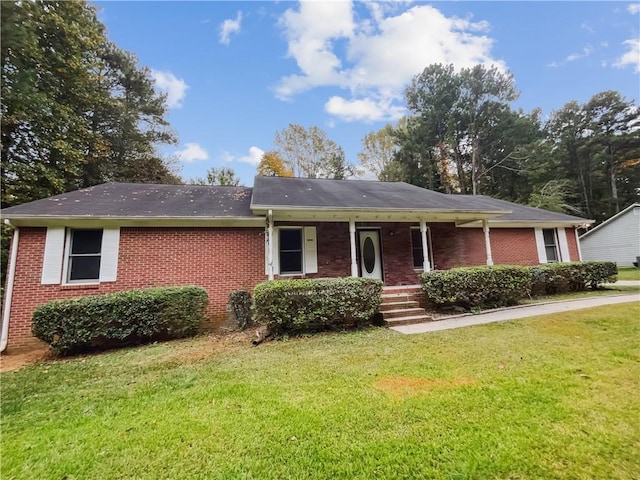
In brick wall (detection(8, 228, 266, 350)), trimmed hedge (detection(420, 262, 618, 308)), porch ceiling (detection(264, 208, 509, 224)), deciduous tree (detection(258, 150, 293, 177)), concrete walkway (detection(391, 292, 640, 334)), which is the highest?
deciduous tree (detection(258, 150, 293, 177))

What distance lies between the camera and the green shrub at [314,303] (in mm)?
6391

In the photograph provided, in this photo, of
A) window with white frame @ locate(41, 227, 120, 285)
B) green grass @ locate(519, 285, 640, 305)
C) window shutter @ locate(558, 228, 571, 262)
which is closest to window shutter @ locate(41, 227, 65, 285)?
window with white frame @ locate(41, 227, 120, 285)

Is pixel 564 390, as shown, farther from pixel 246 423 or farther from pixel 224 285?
pixel 224 285

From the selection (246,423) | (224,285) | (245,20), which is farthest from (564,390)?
(245,20)

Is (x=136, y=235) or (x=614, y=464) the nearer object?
(x=614, y=464)

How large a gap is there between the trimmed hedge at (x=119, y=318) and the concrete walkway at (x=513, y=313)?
482 centimetres

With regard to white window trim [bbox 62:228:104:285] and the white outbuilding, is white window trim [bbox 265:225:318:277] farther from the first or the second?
the white outbuilding

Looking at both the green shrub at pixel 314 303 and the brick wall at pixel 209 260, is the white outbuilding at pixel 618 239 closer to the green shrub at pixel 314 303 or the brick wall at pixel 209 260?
the brick wall at pixel 209 260

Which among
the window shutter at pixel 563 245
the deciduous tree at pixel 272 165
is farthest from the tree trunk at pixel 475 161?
the deciduous tree at pixel 272 165

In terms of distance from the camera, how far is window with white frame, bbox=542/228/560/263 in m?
12.6

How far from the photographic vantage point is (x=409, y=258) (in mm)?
10344

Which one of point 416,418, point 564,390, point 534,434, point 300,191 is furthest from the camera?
point 300,191

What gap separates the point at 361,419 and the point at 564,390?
2.37m

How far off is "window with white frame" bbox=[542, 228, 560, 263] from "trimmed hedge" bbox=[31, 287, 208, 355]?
45.3 feet
